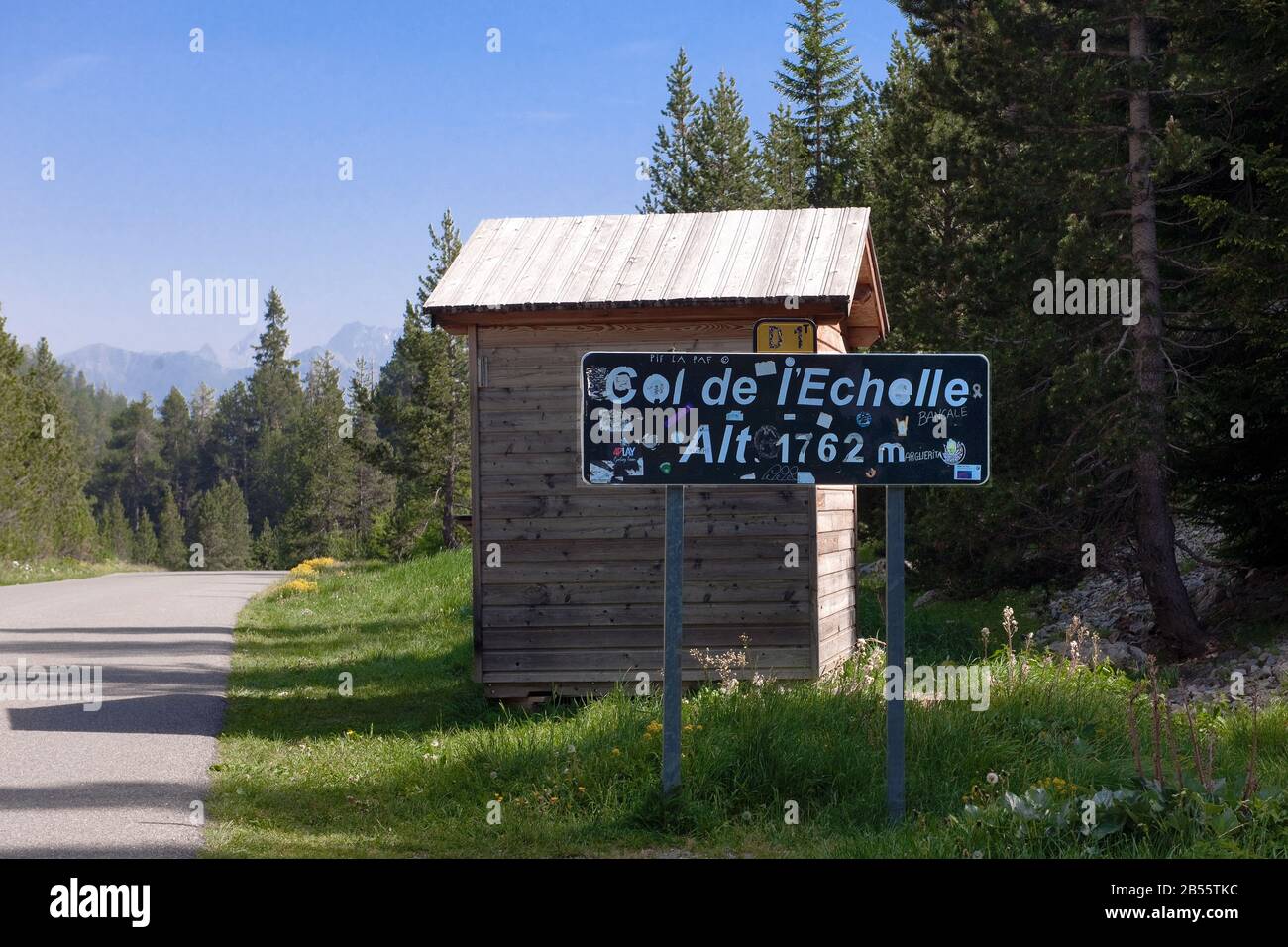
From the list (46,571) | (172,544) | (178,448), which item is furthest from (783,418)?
(178,448)

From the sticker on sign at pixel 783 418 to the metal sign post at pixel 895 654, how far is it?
251mm

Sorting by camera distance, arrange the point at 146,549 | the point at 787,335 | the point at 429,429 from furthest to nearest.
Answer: the point at 146,549
the point at 429,429
the point at 787,335

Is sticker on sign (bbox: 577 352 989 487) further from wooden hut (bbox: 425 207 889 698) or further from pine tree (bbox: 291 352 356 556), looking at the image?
pine tree (bbox: 291 352 356 556)

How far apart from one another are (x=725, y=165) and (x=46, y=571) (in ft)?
91.6

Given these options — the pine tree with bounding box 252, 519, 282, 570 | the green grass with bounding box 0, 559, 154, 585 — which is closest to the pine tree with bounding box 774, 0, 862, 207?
the green grass with bounding box 0, 559, 154, 585

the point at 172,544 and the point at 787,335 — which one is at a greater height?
the point at 787,335

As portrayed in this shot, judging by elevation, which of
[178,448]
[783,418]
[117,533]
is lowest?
[117,533]

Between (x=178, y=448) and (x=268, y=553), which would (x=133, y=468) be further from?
(x=268, y=553)

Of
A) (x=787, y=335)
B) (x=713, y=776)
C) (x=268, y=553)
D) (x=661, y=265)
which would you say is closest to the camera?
(x=713, y=776)

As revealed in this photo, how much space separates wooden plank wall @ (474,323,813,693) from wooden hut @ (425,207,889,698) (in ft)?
0.04

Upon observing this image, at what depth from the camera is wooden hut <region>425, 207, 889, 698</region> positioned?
33.0ft

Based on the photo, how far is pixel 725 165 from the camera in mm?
45500

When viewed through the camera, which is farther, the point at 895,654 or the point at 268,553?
the point at 268,553
